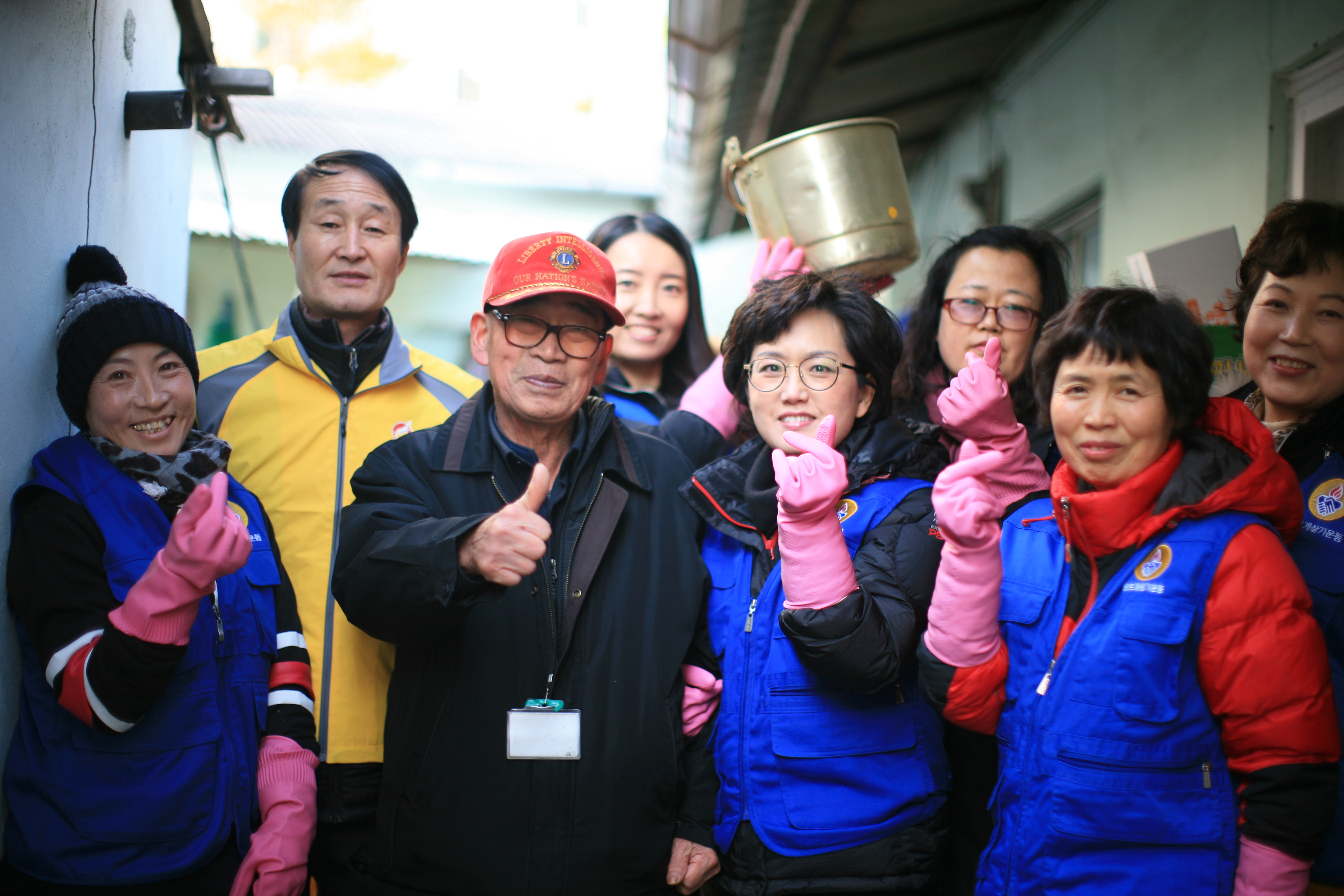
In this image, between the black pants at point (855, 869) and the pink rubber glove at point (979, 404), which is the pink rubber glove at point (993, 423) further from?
the black pants at point (855, 869)

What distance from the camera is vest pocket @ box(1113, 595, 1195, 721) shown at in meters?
1.72

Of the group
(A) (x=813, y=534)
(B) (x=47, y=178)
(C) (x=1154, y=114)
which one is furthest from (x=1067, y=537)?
(C) (x=1154, y=114)

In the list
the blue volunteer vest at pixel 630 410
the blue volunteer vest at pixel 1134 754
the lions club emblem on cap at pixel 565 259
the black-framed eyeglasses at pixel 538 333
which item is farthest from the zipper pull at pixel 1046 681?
the blue volunteer vest at pixel 630 410

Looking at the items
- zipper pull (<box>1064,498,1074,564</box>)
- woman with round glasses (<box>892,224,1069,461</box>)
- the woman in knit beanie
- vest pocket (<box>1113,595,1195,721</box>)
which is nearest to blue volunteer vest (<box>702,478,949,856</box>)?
zipper pull (<box>1064,498,1074,564</box>)

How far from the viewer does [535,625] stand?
2.03 m

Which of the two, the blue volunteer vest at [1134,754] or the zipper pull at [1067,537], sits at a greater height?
the zipper pull at [1067,537]

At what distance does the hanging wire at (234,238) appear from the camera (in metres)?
3.84

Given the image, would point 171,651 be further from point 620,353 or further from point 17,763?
point 620,353

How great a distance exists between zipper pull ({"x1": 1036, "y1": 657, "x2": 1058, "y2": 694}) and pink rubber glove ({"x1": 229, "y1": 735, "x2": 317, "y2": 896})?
165 cm

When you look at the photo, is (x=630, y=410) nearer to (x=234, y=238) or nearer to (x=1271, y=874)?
(x=1271, y=874)

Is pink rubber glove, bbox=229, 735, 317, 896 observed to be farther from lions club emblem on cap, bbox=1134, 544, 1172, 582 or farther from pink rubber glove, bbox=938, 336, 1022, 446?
lions club emblem on cap, bbox=1134, 544, 1172, 582

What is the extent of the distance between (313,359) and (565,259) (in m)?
0.83

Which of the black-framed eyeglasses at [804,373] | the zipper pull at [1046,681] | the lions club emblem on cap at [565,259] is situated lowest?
the zipper pull at [1046,681]

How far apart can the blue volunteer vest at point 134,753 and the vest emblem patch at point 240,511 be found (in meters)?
0.15
